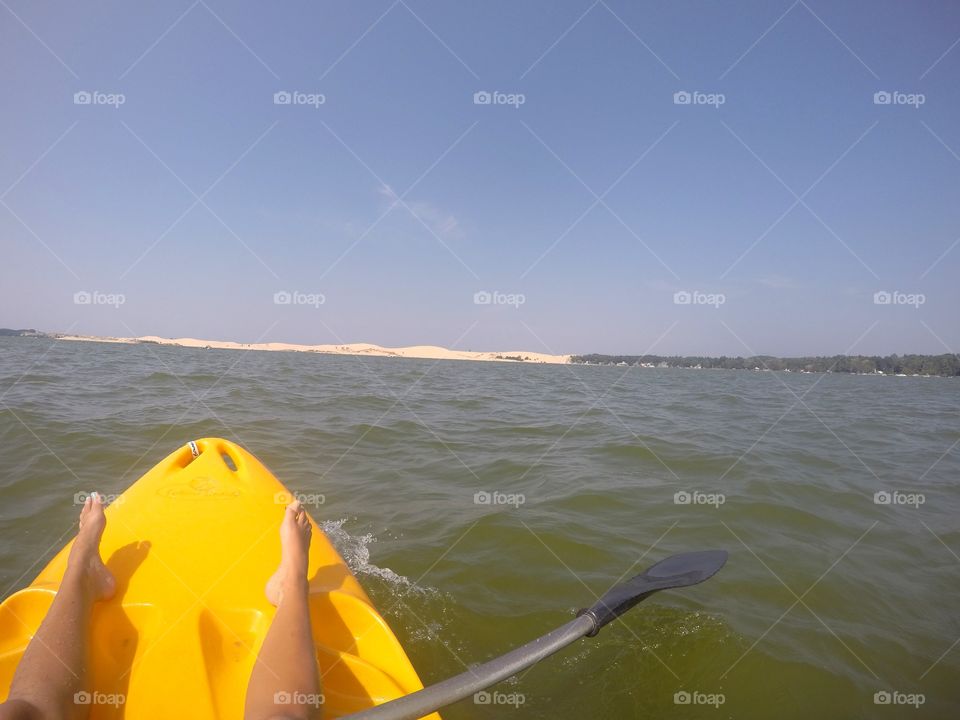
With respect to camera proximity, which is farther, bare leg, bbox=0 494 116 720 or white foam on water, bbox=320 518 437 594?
white foam on water, bbox=320 518 437 594

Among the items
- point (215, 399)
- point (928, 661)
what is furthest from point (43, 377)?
point (928, 661)

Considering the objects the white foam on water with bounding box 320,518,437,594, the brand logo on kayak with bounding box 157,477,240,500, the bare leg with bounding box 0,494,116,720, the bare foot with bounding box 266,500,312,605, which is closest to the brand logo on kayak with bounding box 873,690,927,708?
the white foam on water with bounding box 320,518,437,594

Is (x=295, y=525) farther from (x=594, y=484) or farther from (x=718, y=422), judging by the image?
(x=718, y=422)

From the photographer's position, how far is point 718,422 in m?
10.2

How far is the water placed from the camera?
2.69 m

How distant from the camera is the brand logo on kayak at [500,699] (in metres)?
2.46

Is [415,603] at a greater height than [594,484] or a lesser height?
lesser

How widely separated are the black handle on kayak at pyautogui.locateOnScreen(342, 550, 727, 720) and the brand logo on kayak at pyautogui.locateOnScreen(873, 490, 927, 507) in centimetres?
392

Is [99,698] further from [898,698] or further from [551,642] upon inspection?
[898,698]

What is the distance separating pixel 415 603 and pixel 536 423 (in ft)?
20.8

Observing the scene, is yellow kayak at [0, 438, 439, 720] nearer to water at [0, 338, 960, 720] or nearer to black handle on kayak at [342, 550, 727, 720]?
black handle on kayak at [342, 550, 727, 720]

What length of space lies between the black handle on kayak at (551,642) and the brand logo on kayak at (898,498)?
3.92 m

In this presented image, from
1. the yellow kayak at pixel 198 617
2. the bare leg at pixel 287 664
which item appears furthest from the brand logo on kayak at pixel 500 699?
the bare leg at pixel 287 664

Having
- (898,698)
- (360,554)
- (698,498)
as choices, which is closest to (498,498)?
(360,554)
